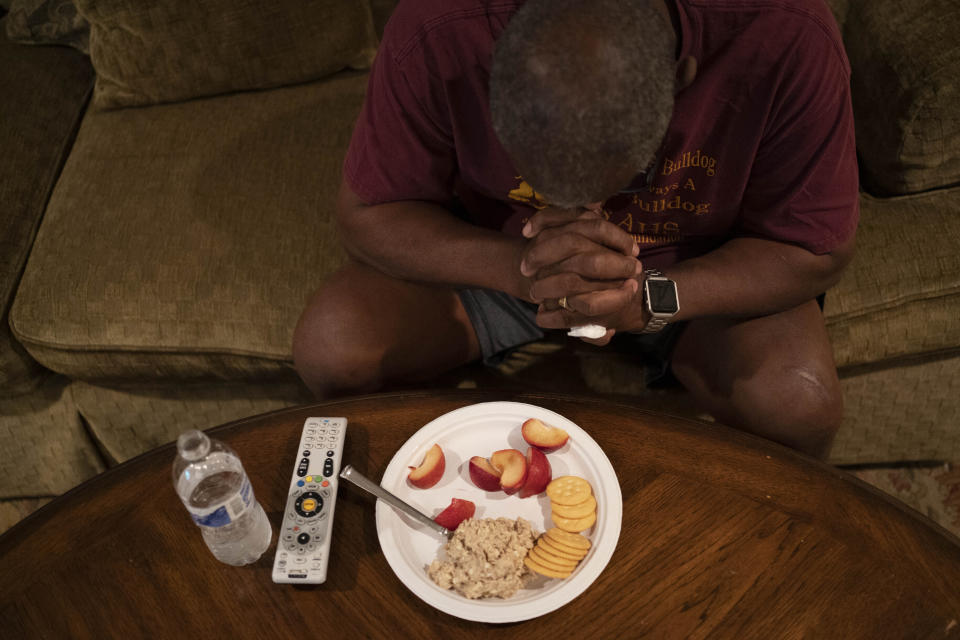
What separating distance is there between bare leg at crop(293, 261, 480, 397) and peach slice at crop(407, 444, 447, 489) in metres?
0.30

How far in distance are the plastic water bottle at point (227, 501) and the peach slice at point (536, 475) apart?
31 cm

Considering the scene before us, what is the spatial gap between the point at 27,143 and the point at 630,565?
1532mm

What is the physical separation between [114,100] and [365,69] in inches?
22.7

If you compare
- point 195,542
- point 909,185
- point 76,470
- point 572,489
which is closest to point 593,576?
point 572,489

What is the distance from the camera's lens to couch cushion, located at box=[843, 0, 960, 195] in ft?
3.86

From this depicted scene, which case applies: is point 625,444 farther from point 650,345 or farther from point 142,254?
point 142,254

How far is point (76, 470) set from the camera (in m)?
1.49

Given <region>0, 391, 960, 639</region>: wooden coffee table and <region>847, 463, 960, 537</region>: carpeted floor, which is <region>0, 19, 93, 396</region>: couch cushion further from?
<region>847, 463, 960, 537</region>: carpeted floor

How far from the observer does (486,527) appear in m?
0.77

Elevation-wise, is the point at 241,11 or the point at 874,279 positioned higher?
the point at 241,11

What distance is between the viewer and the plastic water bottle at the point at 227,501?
0.74 metres

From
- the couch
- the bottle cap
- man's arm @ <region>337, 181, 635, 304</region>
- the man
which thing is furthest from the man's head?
the couch

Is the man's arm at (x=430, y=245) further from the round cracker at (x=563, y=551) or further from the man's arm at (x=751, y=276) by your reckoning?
the round cracker at (x=563, y=551)

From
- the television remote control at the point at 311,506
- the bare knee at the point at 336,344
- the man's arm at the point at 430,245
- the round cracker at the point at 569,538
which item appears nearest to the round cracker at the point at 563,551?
the round cracker at the point at 569,538
